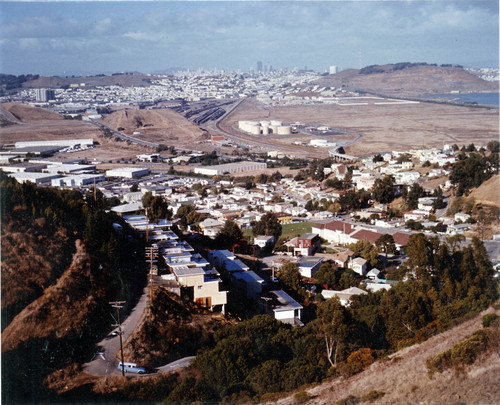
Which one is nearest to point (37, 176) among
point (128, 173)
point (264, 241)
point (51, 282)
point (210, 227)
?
point (128, 173)

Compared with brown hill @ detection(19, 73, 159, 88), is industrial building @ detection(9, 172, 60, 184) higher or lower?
lower

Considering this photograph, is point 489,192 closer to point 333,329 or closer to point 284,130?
point 333,329

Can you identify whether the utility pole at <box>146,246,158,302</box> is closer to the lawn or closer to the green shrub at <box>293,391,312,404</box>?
the green shrub at <box>293,391,312,404</box>

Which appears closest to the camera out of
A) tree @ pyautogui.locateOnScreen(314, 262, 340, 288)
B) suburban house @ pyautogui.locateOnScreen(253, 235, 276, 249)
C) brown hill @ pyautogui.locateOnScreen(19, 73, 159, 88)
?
tree @ pyautogui.locateOnScreen(314, 262, 340, 288)

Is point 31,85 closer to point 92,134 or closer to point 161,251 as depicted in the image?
point 92,134

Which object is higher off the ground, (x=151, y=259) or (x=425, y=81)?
(x=425, y=81)

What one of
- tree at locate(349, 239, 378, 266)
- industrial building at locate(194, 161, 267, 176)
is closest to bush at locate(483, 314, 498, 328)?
tree at locate(349, 239, 378, 266)

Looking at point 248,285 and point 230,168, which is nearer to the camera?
point 248,285
